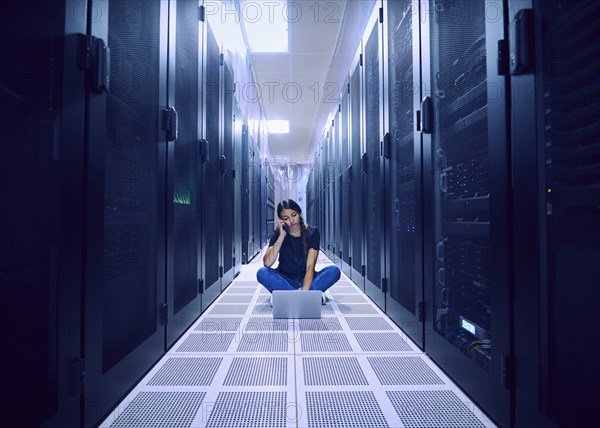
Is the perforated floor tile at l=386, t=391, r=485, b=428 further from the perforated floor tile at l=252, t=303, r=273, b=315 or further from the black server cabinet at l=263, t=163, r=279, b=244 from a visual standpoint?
the black server cabinet at l=263, t=163, r=279, b=244

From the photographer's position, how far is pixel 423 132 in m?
1.67

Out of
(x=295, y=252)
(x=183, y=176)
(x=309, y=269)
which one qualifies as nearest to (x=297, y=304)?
(x=309, y=269)

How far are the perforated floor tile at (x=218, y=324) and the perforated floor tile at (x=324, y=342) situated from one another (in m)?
0.45

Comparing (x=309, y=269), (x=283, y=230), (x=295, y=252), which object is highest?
(x=283, y=230)

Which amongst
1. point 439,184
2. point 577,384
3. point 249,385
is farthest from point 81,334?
point 439,184

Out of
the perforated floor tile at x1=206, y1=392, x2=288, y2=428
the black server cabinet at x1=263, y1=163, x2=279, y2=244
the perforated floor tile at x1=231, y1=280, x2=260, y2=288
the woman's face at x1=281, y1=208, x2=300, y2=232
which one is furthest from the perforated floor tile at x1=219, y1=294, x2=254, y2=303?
the black server cabinet at x1=263, y1=163, x2=279, y2=244

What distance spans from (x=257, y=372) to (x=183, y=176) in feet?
3.77

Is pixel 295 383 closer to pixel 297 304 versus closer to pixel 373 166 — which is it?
pixel 297 304

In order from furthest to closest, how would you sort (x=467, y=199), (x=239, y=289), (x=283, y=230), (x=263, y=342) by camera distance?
1. (x=239, y=289)
2. (x=283, y=230)
3. (x=263, y=342)
4. (x=467, y=199)

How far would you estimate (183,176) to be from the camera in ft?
6.70

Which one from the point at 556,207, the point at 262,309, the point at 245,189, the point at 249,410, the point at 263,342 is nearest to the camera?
the point at 556,207

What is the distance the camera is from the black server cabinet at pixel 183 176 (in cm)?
179

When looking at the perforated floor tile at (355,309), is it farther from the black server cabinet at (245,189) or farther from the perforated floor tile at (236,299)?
the black server cabinet at (245,189)

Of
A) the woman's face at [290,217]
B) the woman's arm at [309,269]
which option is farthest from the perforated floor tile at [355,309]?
the woman's face at [290,217]
